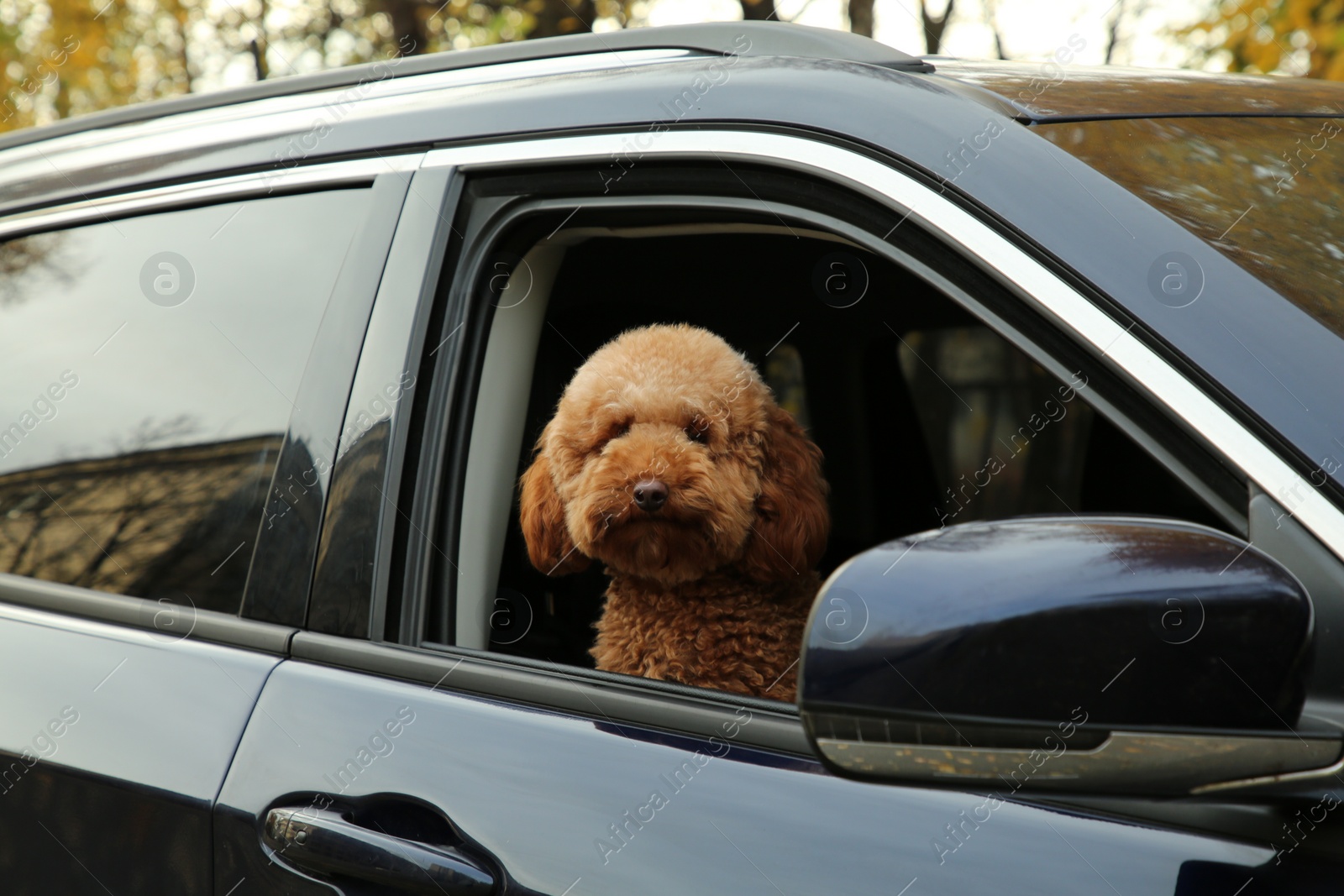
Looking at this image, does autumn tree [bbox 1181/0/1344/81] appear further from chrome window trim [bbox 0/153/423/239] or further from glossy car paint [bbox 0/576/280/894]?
glossy car paint [bbox 0/576/280/894]

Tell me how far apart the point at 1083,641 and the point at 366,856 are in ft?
2.78

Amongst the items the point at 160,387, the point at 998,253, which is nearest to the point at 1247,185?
the point at 998,253

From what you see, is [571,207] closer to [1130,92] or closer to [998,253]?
[998,253]

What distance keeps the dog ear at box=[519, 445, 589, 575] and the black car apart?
90 millimetres

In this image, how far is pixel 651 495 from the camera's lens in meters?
1.91

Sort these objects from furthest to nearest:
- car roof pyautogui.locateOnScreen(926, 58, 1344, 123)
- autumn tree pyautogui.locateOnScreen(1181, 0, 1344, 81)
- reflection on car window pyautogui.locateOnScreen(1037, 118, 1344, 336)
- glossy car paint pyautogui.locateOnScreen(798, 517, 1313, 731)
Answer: autumn tree pyautogui.locateOnScreen(1181, 0, 1344, 81) < car roof pyautogui.locateOnScreen(926, 58, 1344, 123) < reflection on car window pyautogui.locateOnScreen(1037, 118, 1344, 336) < glossy car paint pyautogui.locateOnScreen(798, 517, 1313, 731)

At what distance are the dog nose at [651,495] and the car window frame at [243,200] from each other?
0.54 meters

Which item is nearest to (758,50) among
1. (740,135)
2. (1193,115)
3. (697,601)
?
(740,135)

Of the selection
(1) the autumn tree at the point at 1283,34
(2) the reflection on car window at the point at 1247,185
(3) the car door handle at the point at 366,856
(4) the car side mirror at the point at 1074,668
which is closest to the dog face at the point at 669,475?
(3) the car door handle at the point at 366,856

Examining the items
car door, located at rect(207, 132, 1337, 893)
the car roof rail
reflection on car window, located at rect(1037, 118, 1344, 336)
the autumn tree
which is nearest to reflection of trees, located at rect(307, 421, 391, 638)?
car door, located at rect(207, 132, 1337, 893)

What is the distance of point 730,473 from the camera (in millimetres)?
2039

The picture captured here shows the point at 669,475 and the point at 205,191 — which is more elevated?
the point at 205,191

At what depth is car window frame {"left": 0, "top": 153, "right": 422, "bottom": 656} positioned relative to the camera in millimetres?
1626

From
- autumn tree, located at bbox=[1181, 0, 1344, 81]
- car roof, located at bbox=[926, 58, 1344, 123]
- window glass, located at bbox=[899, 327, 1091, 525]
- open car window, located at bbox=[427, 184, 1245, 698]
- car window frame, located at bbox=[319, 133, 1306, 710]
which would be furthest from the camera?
autumn tree, located at bbox=[1181, 0, 1344, 81]
